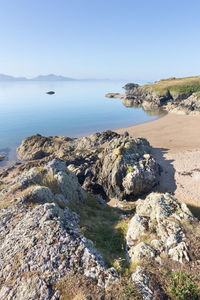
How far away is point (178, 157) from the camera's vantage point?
32.0m

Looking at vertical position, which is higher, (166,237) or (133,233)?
(166,237)

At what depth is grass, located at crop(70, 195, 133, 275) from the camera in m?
8.62

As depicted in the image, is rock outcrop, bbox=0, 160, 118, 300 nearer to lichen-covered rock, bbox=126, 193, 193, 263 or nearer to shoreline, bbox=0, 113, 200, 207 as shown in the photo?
lichen-covered rock, bbox=126, 193, 193, 263

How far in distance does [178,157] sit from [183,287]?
28055mm

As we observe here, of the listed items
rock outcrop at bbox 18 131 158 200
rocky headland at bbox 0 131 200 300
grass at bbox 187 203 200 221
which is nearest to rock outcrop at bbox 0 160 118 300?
rocky headland at bbox 0 131 200 300

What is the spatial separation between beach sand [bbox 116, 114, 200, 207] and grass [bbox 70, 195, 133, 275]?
30.6ft

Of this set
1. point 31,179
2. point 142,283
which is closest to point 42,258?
point 142,283

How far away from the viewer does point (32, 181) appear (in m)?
15.8

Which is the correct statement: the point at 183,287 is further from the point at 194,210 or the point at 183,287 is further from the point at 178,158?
the point at 178,158

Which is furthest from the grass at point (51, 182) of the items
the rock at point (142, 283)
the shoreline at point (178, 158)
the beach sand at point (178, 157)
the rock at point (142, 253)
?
the beach sand at point (178, 157)

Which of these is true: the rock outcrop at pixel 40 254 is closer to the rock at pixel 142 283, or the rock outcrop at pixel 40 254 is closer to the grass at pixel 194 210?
the rock at pixel 142 283

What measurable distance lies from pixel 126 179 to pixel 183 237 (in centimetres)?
1479

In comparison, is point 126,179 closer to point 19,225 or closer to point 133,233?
point 133,233

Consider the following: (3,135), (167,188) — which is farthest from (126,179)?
(3,135)
